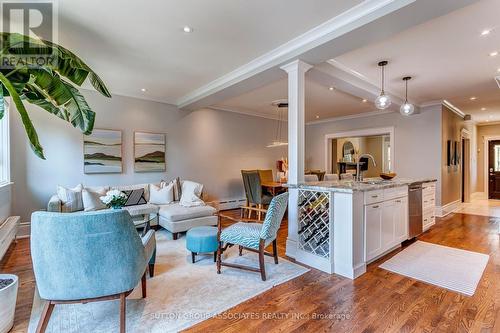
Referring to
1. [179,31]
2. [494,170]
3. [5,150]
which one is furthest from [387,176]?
[494,170]

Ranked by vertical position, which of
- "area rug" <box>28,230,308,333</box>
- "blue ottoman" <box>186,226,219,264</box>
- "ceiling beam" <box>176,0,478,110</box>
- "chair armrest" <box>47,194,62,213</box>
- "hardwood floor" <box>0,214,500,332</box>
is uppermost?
"ceiling beam" <box>176,0,478,110</box>

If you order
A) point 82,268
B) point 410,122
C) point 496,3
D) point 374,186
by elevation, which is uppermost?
point 496,3

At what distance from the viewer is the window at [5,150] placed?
3.75 meters

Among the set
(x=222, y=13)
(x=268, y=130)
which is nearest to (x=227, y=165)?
(x=268, y=130)

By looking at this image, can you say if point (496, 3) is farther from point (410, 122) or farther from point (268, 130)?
point (268, 130)

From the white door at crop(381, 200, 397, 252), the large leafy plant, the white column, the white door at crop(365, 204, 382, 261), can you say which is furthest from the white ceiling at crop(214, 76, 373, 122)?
the large leafy plant

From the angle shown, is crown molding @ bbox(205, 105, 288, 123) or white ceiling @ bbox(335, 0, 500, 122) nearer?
white ceiling @ bbox(335, 0, 500, 122)

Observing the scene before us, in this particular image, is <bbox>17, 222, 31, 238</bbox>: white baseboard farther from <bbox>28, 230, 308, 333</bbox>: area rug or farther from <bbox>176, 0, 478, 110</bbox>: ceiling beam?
<bbox>176, 0, 478, 110</bbox>: ceiling beam

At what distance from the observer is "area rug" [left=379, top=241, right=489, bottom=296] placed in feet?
8.55

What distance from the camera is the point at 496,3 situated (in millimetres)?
2297

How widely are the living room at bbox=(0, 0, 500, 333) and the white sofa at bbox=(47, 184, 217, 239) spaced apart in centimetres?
4

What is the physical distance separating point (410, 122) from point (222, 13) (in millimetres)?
5747

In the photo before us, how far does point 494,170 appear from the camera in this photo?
860cm

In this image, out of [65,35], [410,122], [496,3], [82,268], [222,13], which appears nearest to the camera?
[82,268]
